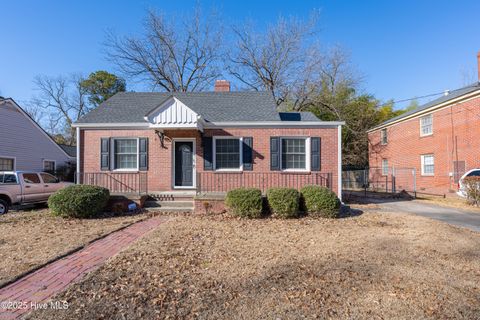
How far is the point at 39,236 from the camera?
6312 mm

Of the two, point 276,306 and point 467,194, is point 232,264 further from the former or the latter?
point 467,194

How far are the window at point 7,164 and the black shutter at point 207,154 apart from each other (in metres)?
12.4

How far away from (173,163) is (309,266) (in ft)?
25.5

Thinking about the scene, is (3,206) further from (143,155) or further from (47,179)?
(143,155)

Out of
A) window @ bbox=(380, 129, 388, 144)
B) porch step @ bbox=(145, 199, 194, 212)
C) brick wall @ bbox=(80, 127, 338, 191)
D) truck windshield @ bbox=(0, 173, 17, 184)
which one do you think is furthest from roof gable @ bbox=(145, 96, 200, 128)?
window @ bbox=(380, 129, 388, 144)

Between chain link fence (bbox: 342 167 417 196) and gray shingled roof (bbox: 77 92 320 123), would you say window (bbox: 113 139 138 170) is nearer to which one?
gray shingled roof (bbox: 77 92 320 123)

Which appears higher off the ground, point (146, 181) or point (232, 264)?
point (146, 181)

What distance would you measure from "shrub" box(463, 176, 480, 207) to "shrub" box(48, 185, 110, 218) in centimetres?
1415

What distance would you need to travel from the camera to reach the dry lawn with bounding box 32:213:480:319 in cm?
301

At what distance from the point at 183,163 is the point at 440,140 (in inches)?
596

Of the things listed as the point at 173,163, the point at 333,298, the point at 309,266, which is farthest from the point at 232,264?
the point at 173,163

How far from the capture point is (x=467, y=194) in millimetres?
11406

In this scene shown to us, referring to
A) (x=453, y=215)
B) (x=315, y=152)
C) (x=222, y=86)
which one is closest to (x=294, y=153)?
(x=315, y=152)

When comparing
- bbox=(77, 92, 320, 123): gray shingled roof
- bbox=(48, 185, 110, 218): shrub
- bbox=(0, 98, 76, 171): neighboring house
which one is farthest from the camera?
bbox=(0, 98, 76, 171): neighboring house
